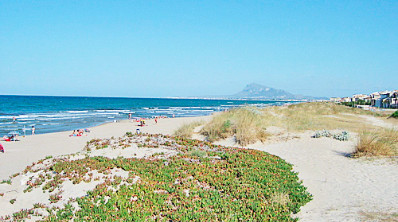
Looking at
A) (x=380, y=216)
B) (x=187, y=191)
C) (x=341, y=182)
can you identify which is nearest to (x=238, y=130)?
(x=341, y=182)

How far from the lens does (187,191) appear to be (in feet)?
20.0

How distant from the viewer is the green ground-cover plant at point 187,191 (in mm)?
5141

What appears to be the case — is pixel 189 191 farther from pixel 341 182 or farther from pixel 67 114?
pixel 67 114

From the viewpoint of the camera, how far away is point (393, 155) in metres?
10.0

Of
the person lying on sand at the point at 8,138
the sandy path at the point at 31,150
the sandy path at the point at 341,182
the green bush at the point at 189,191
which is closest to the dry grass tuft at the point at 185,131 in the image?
the sandy path at the point at 341,182

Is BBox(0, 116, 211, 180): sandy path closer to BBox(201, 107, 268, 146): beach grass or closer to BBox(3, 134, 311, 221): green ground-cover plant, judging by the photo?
BBox(3, 134, 311, 221): green ground-cover plant

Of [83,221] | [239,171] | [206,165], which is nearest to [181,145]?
[206,165]

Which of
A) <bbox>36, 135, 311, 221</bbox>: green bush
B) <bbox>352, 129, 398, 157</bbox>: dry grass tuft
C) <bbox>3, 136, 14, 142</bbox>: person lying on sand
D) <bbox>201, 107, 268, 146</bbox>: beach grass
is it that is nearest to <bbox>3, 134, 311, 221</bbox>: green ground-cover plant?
<bbox>36, 135, 311, 221</bbox>: green bush

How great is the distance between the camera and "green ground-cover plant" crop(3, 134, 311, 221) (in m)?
5.14

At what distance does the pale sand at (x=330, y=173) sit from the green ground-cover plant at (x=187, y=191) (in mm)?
555

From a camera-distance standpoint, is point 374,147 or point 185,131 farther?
point 185,131

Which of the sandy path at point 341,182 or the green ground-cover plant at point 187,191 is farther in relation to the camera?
the sandy path at point 341,182

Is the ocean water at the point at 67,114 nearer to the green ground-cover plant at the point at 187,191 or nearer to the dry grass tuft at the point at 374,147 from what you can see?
the dry grass tuft at the point at 374,147

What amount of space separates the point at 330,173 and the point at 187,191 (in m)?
5.01
